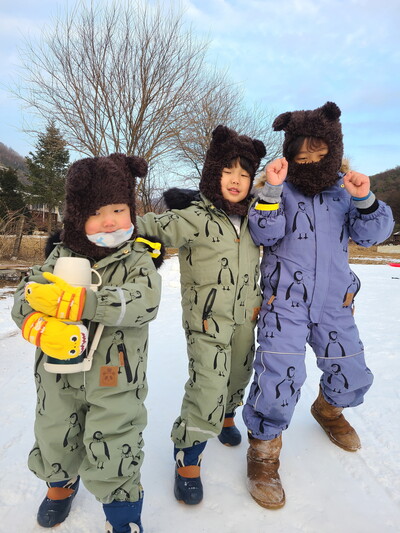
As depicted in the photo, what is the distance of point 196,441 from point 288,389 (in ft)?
1.61

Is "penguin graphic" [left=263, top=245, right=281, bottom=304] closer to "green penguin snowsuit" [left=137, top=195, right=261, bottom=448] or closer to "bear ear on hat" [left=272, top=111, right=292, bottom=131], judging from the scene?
"green penguin snowsuit" [left=137, top=195, right=261, bottom=448]

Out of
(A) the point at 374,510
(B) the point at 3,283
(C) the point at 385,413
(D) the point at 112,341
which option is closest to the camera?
(D) the point at 112,341

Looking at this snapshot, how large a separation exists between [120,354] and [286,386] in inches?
32.1

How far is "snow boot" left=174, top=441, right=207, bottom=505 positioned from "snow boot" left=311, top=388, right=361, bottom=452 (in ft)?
2.61

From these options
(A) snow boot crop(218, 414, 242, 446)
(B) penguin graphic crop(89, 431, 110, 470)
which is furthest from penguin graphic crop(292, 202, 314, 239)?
(B) penguin graphic crop(89, 431, 110, 470)

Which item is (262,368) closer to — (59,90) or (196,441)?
(196,441)

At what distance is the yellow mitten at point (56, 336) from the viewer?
3.64ft

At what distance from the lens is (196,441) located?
1.58m

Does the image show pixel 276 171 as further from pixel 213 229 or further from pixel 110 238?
pixel 110 238

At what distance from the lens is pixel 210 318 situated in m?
1.64

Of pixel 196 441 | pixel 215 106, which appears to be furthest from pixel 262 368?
pixel 215 106

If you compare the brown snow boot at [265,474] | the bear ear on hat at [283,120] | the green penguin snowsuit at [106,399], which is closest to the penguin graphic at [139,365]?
the green penguin snowsuit at [106,399]

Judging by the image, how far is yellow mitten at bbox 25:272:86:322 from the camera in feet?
3.63

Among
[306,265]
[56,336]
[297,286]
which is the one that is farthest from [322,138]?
[56,336]
